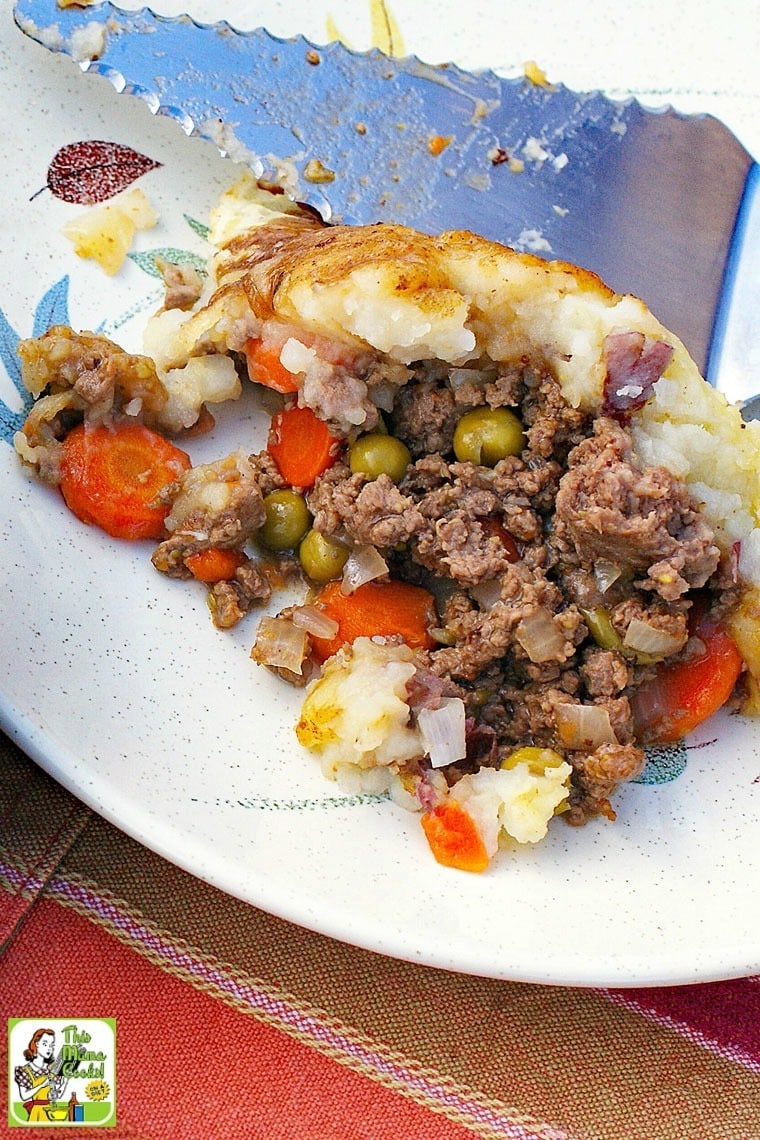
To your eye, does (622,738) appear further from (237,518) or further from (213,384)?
(213,384)

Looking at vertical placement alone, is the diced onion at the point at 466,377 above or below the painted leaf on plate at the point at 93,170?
below

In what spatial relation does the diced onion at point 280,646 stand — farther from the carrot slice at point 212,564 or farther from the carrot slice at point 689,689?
the carrot slice at point 689,689

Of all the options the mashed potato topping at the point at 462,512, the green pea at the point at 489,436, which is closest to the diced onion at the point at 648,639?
the mashed potato topping at the point at 462,512

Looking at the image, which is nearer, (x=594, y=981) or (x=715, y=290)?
(x=594, y=981)

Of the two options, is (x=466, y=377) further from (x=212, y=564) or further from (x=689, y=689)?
(x=689, y=689)

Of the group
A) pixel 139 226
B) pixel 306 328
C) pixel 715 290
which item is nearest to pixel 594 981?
pixel 306 328

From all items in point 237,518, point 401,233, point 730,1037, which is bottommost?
point 730,1037

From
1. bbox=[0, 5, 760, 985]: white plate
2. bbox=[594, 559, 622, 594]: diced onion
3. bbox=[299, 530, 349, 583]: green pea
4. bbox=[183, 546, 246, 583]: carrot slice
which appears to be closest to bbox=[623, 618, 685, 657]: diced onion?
bbox=[594, 559, 622, 594]: diced onion
